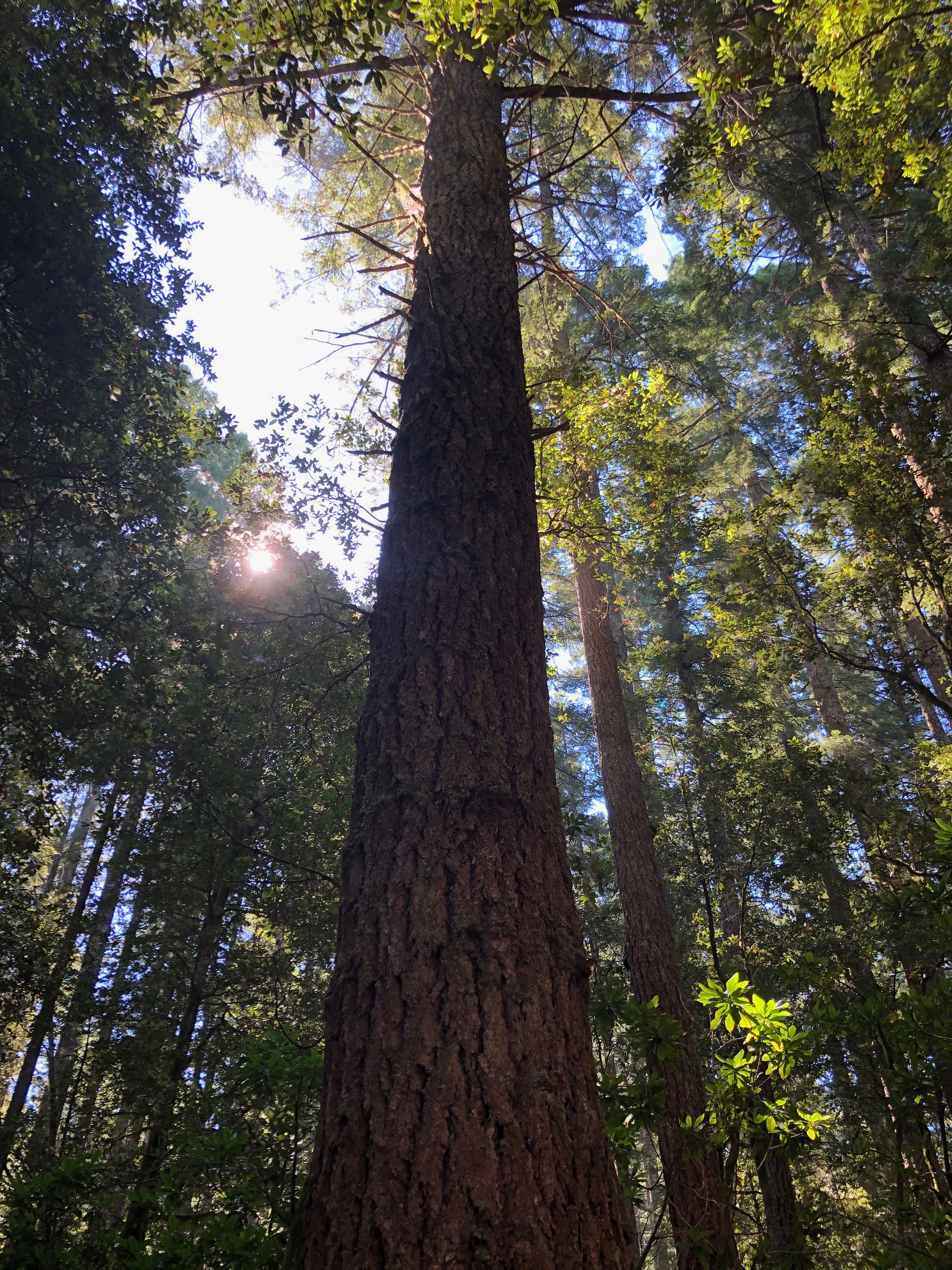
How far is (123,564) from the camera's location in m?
6.98

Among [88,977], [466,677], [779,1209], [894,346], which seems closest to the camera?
[466,677]

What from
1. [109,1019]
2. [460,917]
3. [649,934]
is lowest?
[460,917]

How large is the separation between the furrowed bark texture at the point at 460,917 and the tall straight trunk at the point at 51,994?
224 inches

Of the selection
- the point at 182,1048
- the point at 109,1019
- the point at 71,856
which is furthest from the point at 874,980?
the point at 71,856

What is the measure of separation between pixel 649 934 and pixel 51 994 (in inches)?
229

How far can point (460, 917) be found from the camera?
1.61m

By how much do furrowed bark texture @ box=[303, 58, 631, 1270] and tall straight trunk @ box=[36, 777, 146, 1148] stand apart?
6464 millimetres

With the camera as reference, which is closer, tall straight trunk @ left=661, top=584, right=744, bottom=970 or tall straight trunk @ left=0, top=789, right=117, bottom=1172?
tall straight trunk @ left=0, top=789, right=117, bottom=1172

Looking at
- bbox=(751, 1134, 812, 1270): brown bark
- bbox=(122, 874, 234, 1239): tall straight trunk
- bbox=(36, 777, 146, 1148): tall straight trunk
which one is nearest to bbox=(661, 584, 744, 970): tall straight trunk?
bbox=(751, 1134, 812, 1270): brown bark

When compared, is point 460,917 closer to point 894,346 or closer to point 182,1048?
point 182,1048

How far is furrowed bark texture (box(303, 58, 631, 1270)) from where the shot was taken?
1.28 meters

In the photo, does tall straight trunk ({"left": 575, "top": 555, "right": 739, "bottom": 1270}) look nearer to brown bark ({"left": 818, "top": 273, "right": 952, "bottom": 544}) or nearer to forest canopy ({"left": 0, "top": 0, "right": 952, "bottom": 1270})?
forest canopy ({"left": 0, "top": 0, "right": 952, "bottom": 1270})

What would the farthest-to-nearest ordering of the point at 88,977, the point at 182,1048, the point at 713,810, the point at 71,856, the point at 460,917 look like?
the point at 71,856
the point at 713,810
the point at 88,977
the point at 182,1048
the point at 460,917

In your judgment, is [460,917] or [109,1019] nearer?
[460,917]
